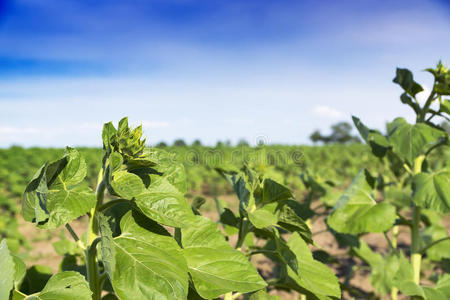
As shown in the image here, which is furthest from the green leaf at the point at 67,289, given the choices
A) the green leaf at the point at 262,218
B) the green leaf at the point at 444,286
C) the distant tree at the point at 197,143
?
the distant tree at the point at 197,143

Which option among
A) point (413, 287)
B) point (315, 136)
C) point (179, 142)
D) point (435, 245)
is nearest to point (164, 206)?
point (413, 287)

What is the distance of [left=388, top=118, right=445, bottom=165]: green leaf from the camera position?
6.43 ft

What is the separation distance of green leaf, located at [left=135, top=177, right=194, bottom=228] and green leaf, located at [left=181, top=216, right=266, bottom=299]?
0.04 metres

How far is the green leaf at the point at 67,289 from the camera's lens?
3.09ft

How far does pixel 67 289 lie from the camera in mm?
954

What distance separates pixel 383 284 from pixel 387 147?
62.3 inches

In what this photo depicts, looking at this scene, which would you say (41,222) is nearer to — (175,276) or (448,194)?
(175,276)

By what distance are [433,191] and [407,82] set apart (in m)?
0.67

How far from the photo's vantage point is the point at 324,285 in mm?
1324

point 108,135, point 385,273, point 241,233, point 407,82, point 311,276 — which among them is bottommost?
point 385,273

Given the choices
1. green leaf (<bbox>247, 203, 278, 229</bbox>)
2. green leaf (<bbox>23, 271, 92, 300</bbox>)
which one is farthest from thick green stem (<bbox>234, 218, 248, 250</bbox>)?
green leaf (<bbox>23, 271, 92, 300</bbox>)

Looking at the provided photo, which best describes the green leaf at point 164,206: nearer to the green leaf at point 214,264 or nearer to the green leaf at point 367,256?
the green leaf at point 214,264

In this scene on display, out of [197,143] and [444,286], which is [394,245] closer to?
[444,286]

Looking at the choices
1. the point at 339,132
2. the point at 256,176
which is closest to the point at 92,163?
the point at 256,176
